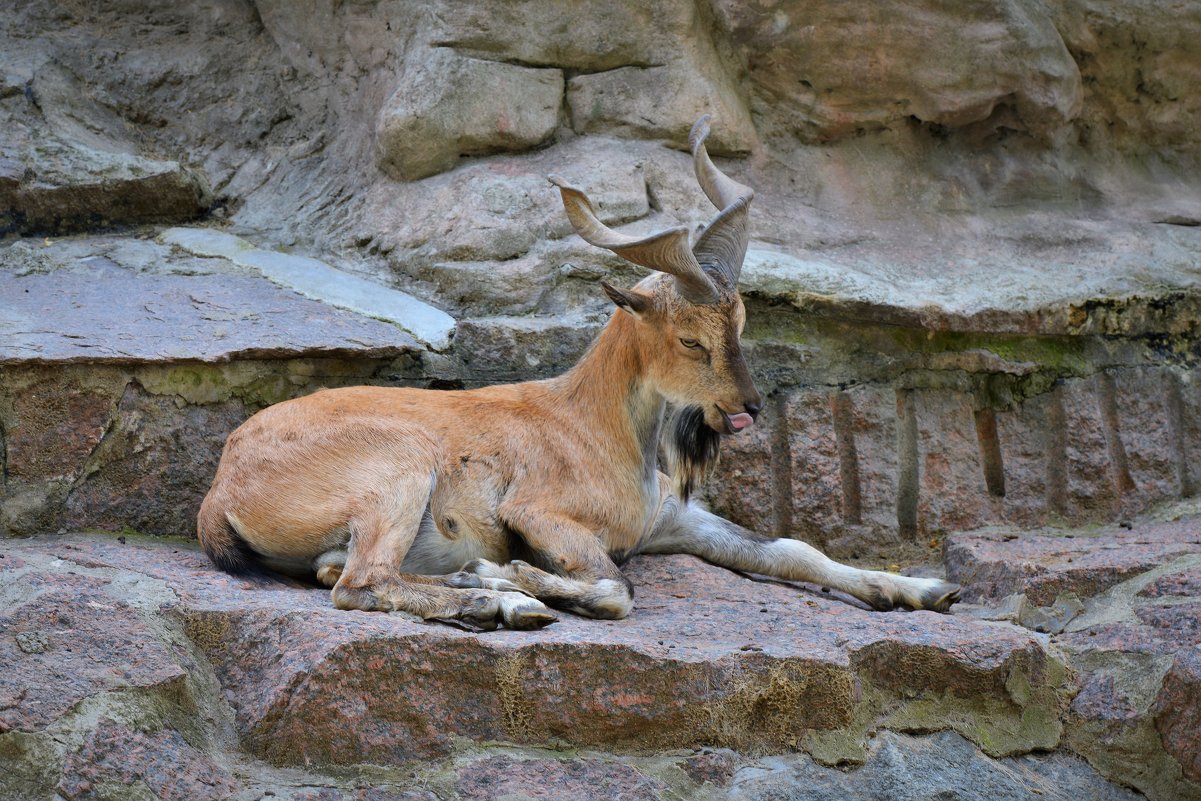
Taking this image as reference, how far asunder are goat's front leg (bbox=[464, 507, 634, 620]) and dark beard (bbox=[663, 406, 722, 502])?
1.65ft

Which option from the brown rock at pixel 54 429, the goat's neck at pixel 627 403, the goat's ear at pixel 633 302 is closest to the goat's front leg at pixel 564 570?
the goat's neck at pixel 627 403

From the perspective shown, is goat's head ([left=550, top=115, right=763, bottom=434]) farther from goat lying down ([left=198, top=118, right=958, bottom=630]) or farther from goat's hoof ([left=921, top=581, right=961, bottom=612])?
goat's hoof ([left=921, top=581, right=961, bottom=612])

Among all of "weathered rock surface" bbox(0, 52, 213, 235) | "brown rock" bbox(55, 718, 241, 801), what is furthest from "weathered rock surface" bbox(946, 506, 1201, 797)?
"weathered rock surface" bbox(0, 52, 213, 235)

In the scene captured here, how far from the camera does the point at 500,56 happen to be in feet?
18.8

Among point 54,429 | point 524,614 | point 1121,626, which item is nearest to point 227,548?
point 54,429

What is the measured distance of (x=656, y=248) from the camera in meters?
4.18

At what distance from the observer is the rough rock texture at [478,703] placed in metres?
3.00

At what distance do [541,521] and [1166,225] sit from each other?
11.5 feet

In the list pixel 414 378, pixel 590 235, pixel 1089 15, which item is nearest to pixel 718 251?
pixel 590 235

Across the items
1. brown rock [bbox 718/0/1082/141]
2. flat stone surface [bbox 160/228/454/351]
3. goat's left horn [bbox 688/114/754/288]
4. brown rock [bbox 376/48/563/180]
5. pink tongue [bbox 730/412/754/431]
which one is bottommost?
pink tongue [bbox 730/412/754/431]

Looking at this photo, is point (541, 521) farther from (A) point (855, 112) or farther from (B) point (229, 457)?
(A) point (855, 112)

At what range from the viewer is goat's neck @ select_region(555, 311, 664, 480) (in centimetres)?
455

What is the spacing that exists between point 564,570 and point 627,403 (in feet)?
2.36

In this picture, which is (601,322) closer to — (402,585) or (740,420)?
(740,420)
